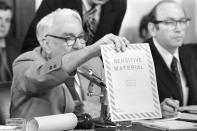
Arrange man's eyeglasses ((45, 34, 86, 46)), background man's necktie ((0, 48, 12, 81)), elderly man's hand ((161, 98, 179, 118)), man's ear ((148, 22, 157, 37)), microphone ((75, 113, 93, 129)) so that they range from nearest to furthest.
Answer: microphone ((75, 113, 93, 129))
man's eyeglasses ((45, 34, 86, 46))
elderly man's hand ((161, 98, 179, 118))
man's ear ((148, 22, 157, 37))
background man's necktie ((0, 48, 12, 81))

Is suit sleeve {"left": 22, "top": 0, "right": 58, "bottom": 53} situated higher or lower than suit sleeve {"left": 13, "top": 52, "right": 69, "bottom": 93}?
higher

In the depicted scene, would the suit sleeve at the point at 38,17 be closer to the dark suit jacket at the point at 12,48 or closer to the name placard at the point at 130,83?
the dark suit jacket at the point at 12,48

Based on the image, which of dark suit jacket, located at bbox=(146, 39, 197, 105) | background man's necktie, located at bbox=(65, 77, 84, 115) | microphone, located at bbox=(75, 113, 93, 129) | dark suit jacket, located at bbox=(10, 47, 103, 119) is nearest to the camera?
microphone, located at bbox=(75, 113, 93, 129)

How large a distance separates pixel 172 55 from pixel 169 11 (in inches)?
12.5

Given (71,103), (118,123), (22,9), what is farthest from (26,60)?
(22,9)

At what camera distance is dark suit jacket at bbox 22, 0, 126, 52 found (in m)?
3.32

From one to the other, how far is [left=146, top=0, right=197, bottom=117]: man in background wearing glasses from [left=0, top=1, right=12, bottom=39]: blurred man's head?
4.03ft

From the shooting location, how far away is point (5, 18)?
Result: 397 cm

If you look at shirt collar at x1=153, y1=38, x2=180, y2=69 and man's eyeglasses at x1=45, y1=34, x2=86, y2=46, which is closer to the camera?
man's eyeglasses at x1=45, y1=34, x2=86, y2=46

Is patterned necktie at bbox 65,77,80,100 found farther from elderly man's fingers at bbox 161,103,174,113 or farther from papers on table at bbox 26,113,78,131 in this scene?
elderly man's fingers at bbox 161,103,174,113

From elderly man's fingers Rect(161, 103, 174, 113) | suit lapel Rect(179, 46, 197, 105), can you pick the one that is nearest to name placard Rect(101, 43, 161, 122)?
elderly man's fingers Rect(161, 103, 174, 113)

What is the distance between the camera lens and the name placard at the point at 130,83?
1.68 m

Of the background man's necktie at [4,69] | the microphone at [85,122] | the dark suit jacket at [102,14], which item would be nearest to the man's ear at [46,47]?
the microphone at [85,122]

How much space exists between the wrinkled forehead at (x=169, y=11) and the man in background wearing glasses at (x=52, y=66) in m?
1.10
